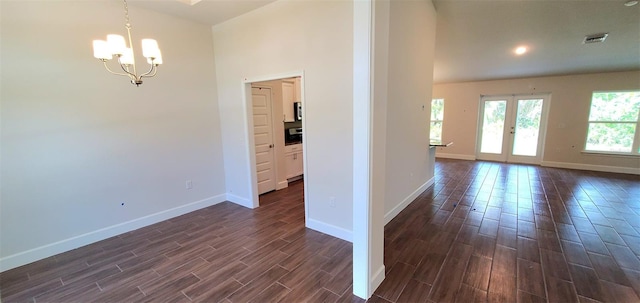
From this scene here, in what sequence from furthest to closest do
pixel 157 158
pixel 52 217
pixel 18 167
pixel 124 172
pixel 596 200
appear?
pixel 596 200, pixel 157 158, pixel 124 172, pixel 52 217, pixel 18 167


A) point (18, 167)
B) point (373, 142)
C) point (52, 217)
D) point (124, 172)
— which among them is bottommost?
point (52, 217)

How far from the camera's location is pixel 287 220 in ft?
11.9

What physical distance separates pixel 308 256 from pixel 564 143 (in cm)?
808

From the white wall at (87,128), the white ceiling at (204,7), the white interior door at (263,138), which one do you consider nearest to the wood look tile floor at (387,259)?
the white wall at (87,128)

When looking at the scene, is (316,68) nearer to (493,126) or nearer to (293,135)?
(293,135)

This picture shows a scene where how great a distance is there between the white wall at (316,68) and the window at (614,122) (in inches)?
298

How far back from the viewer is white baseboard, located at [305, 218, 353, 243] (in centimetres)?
302

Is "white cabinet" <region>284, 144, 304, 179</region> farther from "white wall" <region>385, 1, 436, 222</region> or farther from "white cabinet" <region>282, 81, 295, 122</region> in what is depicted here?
"white wall" <region>385, 1, 436, 222</region>

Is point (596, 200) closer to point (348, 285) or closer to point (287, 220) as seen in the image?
point (348, 285)

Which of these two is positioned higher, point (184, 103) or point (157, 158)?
point (184, 103)

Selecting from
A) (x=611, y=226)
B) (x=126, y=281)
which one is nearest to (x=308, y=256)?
(x=126, y=281)

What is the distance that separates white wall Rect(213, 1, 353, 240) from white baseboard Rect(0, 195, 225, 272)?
1832 mm

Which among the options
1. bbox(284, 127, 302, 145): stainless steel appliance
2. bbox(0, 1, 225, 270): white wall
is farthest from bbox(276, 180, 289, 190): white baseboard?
bbox(0, 1, 225, 270): white wall

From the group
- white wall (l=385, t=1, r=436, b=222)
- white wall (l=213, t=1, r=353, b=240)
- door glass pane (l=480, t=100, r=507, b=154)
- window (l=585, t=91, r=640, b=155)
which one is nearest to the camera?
white wall (l=213, t=1, r=353, b=240)
